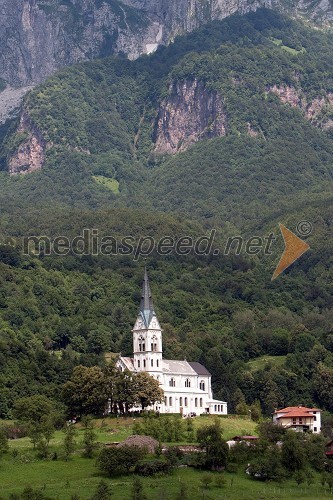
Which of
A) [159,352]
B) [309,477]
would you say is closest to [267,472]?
[309,477]

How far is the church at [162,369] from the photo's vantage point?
5477 inches

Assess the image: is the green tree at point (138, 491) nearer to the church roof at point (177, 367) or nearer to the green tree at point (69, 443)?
the green tree at point (69, 443)

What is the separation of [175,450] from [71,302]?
246 ft

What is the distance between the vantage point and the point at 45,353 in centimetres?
15238

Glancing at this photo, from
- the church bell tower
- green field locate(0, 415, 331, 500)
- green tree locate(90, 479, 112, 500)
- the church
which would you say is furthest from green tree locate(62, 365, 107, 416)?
green tree locate(90, 479, 112, 500)

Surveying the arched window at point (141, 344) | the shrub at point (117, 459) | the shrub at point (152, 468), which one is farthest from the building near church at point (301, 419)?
the shrub at point (117, 459)

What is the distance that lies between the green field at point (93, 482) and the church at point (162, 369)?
65.5ft

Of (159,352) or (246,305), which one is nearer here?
(159,352)

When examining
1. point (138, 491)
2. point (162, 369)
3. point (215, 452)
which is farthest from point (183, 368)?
point (138, 491)

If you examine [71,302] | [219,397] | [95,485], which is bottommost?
[95,485]

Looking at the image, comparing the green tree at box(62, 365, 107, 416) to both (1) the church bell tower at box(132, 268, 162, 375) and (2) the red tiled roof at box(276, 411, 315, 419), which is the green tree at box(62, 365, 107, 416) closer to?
(1) the church bell tower at box(132, 268, 162, 375)

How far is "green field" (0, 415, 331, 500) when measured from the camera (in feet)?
348

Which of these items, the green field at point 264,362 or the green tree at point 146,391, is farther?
the green field at point 264,362

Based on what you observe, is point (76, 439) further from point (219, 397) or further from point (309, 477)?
point (219, 397)
